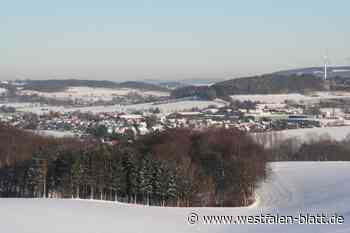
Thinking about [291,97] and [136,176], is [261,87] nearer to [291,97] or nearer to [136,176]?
[291,97]

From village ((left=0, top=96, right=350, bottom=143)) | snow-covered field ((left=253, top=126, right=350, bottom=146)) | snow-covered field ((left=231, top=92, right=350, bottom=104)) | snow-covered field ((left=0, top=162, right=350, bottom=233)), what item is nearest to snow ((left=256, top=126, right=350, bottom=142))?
snow-covered field ((left=253, top=126, right=350, bottom=146))

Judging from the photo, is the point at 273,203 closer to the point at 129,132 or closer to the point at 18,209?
the point at 18,209

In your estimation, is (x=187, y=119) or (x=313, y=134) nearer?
(x=313, y=134)

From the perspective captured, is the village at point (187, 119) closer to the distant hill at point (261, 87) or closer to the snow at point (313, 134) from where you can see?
the snow at point (313, 134)

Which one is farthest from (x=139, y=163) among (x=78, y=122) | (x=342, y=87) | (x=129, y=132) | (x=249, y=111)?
(x=342, y=87)

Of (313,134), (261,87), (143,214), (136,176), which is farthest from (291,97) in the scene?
(143,214)

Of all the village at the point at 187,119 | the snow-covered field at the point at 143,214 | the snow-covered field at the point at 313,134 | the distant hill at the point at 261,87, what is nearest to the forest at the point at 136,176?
the snow-covered field at the point at 143,214

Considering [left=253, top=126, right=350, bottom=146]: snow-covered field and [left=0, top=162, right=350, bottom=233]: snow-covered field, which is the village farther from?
[left=0, top=162, right=350, bottom=233]: snow-covered field
